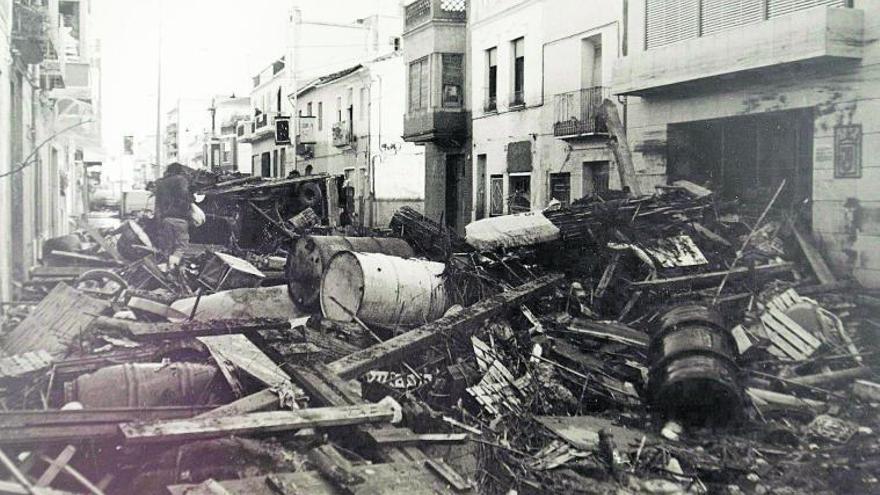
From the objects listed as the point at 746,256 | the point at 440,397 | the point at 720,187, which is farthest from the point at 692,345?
the point at 720,187

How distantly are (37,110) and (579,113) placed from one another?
469 inches

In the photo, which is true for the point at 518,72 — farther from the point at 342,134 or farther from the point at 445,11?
the point at 342,134

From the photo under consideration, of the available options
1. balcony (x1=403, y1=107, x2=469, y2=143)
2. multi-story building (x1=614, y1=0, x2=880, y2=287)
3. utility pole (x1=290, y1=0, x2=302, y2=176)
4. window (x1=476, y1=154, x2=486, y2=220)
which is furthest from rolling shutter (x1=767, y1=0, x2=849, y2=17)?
utility pole (x1=290, y1=0, x2=302, y2=176)

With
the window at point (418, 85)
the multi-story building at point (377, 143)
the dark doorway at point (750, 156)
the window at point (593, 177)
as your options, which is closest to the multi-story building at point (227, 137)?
the multi-story building at point (377, 143)

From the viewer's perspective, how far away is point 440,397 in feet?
23.8

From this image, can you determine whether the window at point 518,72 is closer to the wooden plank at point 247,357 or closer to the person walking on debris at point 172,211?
the person walking on debris at point 172,211

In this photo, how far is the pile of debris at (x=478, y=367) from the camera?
4.85 meters

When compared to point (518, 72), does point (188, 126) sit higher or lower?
higher

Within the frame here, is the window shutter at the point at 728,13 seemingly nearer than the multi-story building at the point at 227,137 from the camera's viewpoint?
Yes

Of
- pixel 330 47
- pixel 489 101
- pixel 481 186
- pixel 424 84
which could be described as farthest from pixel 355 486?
pixel 330 47

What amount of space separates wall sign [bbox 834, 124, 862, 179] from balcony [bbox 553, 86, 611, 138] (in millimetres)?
5720

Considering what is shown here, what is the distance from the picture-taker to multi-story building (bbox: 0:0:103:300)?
984cm

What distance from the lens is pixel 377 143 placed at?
3228 cm

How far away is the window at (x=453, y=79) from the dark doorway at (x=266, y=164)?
82.4ft
